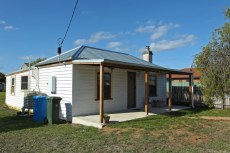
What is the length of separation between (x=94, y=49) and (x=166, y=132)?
7483 mm

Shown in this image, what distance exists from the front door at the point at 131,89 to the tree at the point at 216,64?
224 inches

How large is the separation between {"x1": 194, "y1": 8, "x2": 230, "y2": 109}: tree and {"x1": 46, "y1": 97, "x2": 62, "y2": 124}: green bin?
A: 19.0 feet

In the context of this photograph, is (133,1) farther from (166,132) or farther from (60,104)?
(166,132)

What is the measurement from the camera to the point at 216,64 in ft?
25.2

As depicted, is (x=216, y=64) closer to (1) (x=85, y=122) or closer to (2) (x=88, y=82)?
(1) (x=85, y=122)

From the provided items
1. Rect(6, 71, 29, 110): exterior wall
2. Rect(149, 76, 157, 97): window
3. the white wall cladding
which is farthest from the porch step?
Rect(149, 76, 157, 97): window

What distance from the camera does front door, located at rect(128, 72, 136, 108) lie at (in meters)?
13.3

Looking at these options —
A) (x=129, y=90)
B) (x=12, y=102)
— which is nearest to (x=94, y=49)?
(x=129, y=90)

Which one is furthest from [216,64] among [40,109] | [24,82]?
[24,82]

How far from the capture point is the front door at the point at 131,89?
13.3 meters

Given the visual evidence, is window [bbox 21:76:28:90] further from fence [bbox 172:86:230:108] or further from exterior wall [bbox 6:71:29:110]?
fence [bbox 172:86:230:108]

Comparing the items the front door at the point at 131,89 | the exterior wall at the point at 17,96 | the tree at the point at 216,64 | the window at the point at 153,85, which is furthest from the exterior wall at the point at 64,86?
the window at the point at 153,85

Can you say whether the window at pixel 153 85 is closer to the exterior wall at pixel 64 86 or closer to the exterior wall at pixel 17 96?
the exterior wall at pixel 64 86

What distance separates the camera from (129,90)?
525 inches
